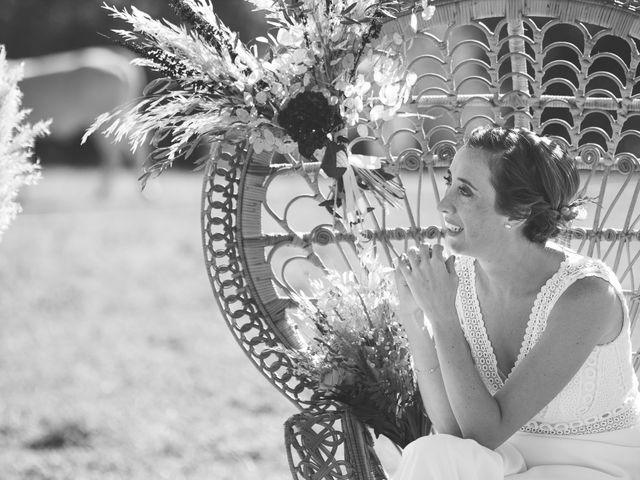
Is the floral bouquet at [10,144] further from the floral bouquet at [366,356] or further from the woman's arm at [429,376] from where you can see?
the woman's arm at [429,376]

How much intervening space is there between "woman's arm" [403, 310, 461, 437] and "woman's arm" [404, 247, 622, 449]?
7 cm

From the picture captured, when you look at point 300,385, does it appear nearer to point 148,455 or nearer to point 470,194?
point 470,194

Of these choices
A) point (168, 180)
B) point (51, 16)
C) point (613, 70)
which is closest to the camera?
point (613, 70)

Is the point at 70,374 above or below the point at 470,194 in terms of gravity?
below

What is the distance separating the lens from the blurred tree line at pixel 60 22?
1856 cm

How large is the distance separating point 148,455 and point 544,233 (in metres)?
2.10

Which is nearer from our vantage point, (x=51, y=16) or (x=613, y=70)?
(x=613, y=70)

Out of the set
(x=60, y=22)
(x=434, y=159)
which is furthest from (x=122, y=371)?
(x=60, y=22)

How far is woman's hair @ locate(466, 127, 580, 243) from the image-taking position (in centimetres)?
204

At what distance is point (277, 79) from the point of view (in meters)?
2.19

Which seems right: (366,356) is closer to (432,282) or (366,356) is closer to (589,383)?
(432,282)

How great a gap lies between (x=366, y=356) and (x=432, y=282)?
26 centimetres

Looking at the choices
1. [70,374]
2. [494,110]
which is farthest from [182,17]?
[70,374]

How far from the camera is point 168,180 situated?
13562 millimetres
